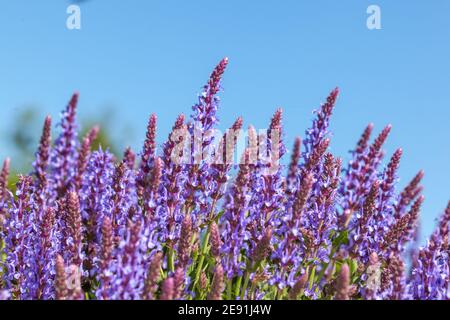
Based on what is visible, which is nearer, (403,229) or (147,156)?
(403,229)

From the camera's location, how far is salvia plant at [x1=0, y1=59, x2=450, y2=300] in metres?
5.44

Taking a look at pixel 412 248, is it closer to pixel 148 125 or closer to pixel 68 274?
pixel 148 125

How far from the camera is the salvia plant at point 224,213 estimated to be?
214 inches

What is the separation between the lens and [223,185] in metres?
6.52

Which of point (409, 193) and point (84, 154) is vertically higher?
point (84, 154)

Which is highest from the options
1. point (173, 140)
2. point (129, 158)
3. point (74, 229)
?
point (173, 140)

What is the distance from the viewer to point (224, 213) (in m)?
5.92

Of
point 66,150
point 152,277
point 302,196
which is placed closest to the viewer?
point 152,277

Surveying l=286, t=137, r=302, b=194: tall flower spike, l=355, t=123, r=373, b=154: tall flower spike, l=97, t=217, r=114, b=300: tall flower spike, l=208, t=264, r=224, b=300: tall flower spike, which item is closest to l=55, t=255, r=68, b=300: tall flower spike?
l=97, t=217, r=114, b=300: tall flower spike

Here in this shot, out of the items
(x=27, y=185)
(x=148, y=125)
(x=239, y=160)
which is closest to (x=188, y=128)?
(x=148, y=125)

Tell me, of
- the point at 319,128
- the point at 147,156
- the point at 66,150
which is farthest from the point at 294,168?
the point at 66,150

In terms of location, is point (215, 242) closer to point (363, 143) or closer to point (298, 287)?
point (298, 287)
